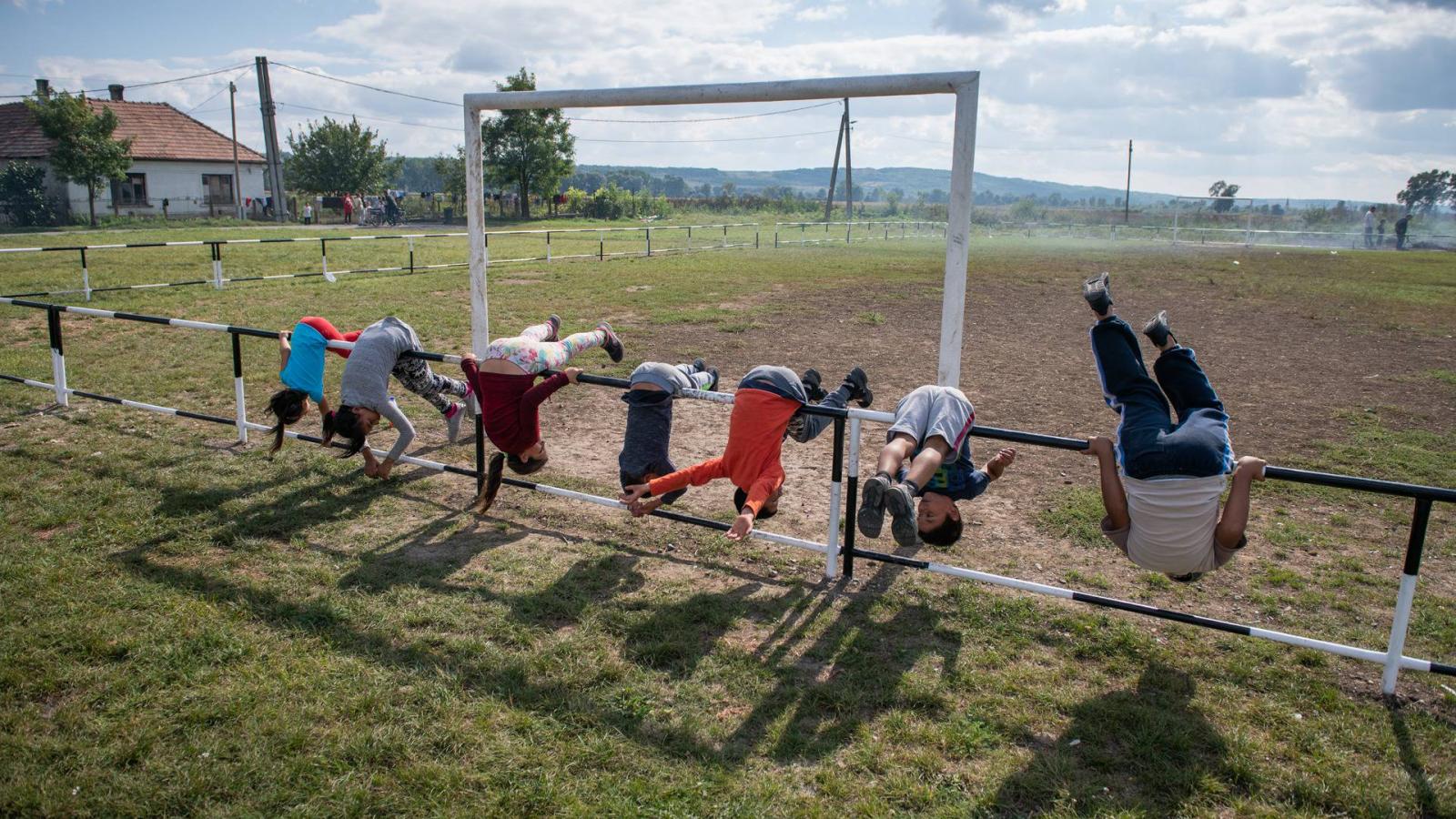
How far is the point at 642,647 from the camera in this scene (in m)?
4.51

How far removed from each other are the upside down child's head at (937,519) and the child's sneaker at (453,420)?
14.9 feet

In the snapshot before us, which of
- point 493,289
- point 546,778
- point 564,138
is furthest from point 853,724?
point 564,138

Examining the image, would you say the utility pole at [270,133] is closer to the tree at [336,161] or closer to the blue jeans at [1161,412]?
the tree at [336,161]

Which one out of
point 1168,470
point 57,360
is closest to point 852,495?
point 1168,470

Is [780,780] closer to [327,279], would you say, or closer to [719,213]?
[327,279]

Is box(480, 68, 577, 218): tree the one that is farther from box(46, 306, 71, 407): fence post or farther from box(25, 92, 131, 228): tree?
box(46, 306, 71, 407): fence post

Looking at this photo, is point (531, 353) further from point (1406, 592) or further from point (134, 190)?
point (134, 190)

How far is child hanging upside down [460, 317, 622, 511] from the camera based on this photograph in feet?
18.8

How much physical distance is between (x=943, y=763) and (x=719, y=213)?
5601 cm

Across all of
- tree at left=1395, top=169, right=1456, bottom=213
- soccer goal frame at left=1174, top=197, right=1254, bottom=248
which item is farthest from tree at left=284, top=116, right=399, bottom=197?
tree at left=1395, top=169, right=1456, bottom=213

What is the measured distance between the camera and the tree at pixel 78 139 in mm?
39000

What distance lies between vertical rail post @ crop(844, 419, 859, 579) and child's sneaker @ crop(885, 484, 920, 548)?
2.46 ft

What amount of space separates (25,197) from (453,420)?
43509 mm

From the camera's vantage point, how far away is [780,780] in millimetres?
3541
